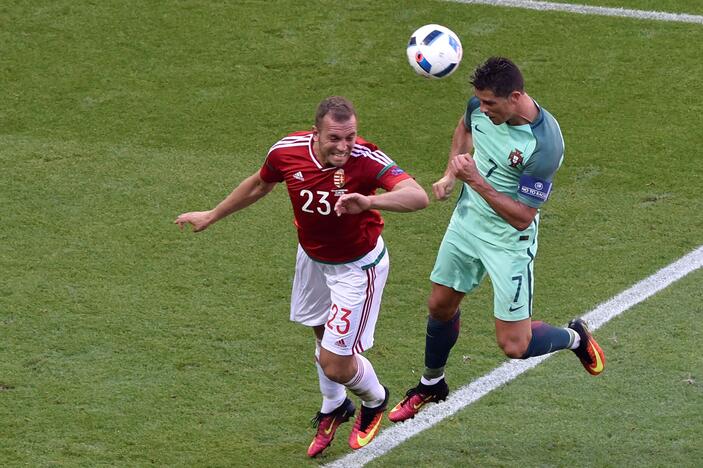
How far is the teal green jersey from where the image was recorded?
7.18 metres

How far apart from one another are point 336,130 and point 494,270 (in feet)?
4.51

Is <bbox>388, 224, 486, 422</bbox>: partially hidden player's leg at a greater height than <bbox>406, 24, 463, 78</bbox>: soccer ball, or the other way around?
<bbox>406, 24, 463, 78</bbox>: soccer ball

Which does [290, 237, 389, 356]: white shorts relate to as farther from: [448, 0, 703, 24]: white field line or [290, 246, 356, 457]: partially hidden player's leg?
[448, 0, 703, 24]: white field line

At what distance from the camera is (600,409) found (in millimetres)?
8047

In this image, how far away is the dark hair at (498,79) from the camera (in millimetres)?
7031

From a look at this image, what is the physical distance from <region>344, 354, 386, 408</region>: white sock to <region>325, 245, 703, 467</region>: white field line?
0.34 m

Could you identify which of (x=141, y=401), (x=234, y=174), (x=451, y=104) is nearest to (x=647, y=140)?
(x=451, y=104)

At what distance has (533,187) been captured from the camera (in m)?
7.18

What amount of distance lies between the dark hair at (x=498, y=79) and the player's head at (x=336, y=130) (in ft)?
2.52

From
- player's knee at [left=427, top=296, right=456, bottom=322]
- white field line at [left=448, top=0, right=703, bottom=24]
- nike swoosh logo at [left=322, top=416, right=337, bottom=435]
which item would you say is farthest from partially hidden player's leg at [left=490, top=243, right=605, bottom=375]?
white field line at [left=448, top=0, right=703, bottom=24]

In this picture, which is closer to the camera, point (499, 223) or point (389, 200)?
point (389, 200)

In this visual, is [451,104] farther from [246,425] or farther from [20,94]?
[246,425]

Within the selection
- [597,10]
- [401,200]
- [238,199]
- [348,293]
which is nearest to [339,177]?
[401,200]

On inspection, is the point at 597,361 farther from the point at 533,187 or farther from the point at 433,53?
the point at 433,53
